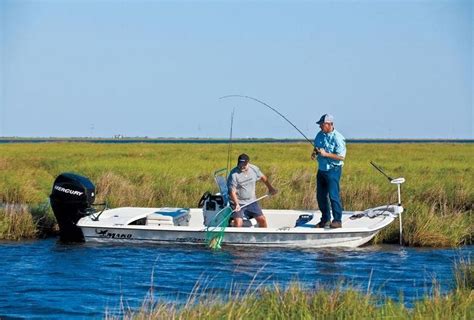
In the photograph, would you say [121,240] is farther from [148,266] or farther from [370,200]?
[370,200]

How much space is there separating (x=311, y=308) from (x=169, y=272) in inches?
180

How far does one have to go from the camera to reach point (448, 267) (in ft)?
42.0

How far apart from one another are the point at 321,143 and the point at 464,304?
6.28 meters

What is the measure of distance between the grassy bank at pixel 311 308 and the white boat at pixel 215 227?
18.5 feet

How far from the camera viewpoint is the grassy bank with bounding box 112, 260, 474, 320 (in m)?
7.80

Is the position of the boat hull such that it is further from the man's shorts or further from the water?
the man's shorts

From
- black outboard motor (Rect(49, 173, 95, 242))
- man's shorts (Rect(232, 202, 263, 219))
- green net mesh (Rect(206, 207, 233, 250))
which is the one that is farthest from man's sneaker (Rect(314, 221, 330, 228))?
black outboard motor (Rect(49, 173, 95, 242))

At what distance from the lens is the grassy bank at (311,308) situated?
25.6 feet

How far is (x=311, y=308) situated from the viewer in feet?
27.1

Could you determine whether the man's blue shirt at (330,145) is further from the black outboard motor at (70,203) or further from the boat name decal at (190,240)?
the black outboard motor at (70,203)

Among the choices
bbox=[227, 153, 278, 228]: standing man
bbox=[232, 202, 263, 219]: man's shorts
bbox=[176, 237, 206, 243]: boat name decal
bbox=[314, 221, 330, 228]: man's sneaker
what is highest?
bbox=[227, 153, 278, 228]: standing man

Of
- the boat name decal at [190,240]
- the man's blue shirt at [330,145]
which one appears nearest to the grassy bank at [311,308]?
the man's blue shirt at [330,145]

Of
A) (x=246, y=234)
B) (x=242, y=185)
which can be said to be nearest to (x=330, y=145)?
(x=242, y=185)

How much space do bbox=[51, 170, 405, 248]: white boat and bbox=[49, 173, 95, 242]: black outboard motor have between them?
2cm
